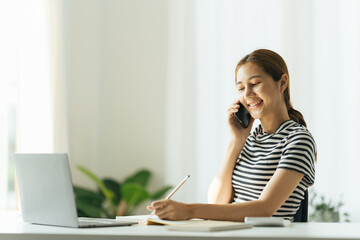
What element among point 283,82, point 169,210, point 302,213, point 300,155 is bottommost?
point 302,213

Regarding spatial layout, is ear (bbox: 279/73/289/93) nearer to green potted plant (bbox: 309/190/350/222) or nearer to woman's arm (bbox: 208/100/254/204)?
woman's arm (bbox: 208/100/254/204)

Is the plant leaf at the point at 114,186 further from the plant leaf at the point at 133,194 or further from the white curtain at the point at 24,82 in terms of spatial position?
the white curtain at the point at 24,82

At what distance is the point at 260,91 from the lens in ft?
6.55

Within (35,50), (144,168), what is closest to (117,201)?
(144,168)

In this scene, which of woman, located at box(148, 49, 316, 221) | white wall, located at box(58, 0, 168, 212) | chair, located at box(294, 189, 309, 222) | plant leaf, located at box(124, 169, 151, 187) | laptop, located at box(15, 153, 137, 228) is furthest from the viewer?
white wall, located at box(58, 0, 168, 212)

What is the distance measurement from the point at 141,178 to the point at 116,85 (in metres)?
0.80

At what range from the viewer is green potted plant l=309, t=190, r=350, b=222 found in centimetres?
367

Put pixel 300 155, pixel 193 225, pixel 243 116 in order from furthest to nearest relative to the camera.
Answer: pixel 243 116 < pixel 300 155 < pixel 193 225

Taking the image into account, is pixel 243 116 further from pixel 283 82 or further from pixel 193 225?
pixel 193 225

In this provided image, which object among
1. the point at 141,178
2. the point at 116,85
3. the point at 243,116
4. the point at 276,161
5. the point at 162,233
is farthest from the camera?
the point at 116,85

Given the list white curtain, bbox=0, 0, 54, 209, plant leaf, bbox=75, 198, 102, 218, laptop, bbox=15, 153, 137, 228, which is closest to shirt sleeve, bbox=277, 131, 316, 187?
laptop, bbox=15, 153, 137, 228

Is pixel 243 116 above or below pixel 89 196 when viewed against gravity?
above

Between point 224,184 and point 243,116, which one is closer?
point 224,184


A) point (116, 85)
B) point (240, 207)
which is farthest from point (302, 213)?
point (116, 85)
